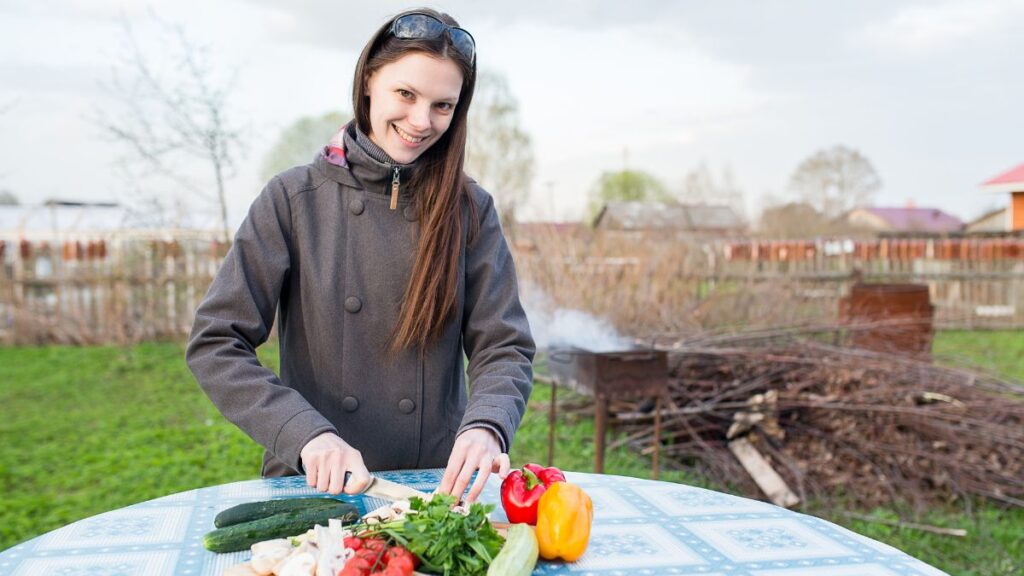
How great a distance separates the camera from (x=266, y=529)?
1756 mm

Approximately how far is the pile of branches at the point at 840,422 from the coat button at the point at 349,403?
431cm

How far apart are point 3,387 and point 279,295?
326 inches

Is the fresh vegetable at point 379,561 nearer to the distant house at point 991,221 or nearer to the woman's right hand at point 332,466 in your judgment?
the woman's right hand at point 332,466

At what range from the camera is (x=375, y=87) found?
218cm

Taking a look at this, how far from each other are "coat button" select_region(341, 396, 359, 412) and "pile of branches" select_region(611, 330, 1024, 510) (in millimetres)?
4312

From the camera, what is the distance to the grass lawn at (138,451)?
5.27 metres

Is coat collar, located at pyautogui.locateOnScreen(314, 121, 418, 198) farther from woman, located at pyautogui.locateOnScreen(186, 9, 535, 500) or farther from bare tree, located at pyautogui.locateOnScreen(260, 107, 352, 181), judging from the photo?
bare tree, located at pyautogui.locateOnScreen(260, 107, 352, 181)

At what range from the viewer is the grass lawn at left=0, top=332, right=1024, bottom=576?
527 cm

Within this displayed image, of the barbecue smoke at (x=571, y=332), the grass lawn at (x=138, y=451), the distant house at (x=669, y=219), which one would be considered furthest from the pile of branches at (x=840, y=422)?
the distant house at (x=669, y=219)

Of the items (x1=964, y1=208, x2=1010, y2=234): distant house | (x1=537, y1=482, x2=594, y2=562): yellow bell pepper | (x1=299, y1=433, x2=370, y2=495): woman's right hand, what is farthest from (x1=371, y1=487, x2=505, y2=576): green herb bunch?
(x1=964, y1=208, x2=1010, y2=234): distant house

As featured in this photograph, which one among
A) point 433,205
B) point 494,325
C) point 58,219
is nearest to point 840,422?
point 494,325

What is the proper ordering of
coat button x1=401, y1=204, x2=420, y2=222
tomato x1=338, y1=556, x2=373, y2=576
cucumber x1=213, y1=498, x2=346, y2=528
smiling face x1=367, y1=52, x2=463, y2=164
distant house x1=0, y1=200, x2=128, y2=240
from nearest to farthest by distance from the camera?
tomato x1=338, y1=556, x2=373, y2=576, cucumber x1=213, y1=498, x2=346, y2=528, smiling face x1=367, y1=52, x2=463, y2=164, coat button x1=401, y1=204, x2=420, y2=222, distant house x1=0, y1=200, x2=128, y2=240

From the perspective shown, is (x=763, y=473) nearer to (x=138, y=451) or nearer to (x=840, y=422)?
(x=840, y=422)

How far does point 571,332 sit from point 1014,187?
1444 centimetres
